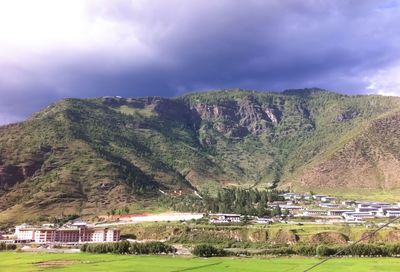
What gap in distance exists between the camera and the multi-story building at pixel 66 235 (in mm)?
128125

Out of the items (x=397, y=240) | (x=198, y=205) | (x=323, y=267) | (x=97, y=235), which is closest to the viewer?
(x=323, y=267)

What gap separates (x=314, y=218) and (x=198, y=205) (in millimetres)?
54942

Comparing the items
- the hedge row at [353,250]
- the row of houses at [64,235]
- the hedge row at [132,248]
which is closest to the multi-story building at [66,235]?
the row of houses at [64,235]

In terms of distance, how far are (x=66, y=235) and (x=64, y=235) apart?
2.26ft

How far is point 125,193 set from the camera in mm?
184375

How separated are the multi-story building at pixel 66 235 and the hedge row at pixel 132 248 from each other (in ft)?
61.3

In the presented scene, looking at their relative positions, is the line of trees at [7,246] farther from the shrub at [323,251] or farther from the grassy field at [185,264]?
the shrub at [323,251]

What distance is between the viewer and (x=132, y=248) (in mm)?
104188

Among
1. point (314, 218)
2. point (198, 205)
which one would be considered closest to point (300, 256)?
point (314, 218)

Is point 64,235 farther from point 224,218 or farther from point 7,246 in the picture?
point 224,218

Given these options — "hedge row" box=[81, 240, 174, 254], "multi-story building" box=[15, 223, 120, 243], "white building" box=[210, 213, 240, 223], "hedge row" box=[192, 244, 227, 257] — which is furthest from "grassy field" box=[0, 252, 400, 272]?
"white building" box=[210, 213, 240, 223]

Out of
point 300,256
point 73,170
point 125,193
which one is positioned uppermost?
point 73,170

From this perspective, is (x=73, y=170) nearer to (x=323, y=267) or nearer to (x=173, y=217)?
(x=173, y=217)

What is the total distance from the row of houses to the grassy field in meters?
36.5
